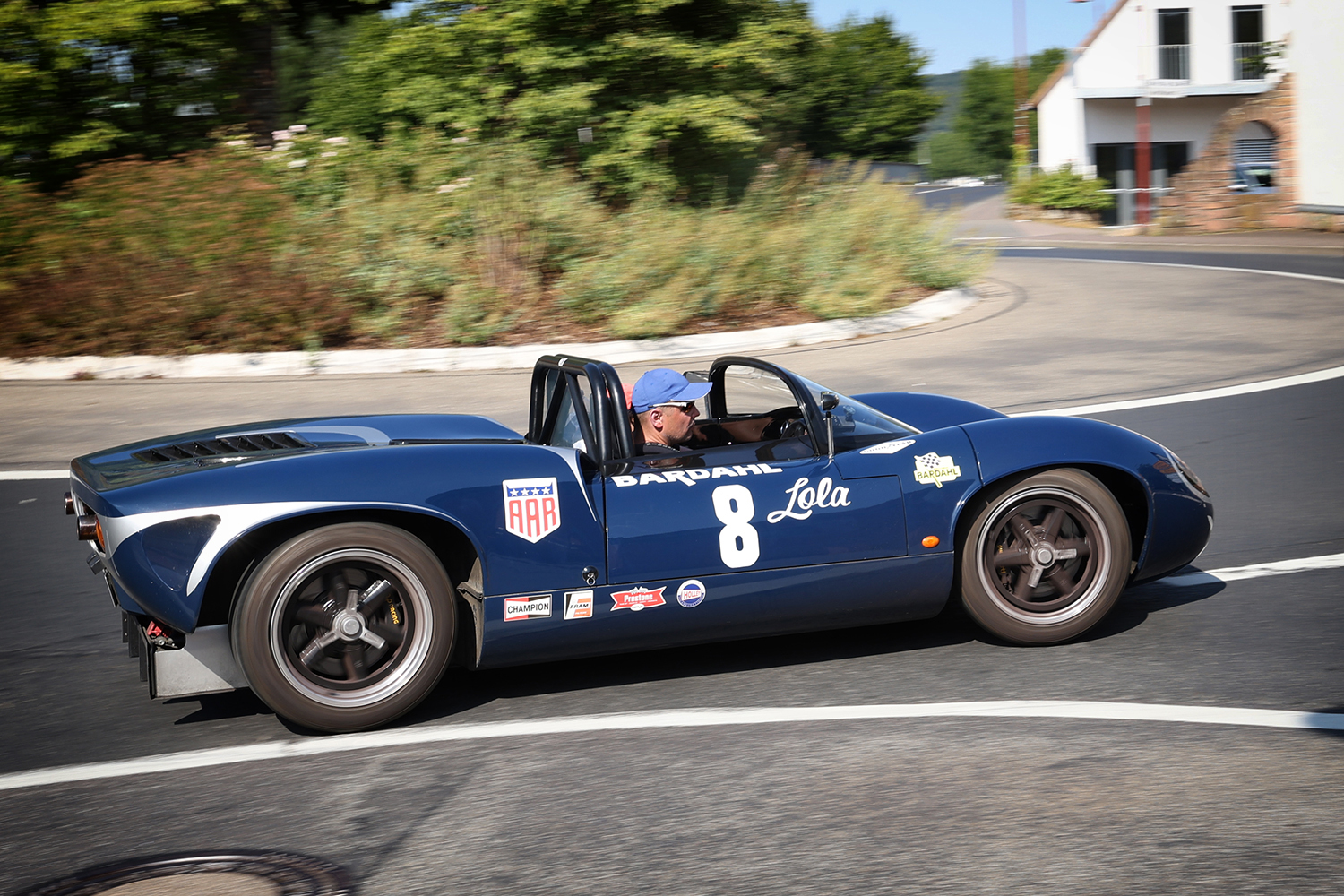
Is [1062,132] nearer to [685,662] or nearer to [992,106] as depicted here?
[685,662]

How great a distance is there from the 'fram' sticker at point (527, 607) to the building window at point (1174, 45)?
136ft

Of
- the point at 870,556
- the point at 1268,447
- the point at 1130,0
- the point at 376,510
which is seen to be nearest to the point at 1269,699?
the point at 870,556

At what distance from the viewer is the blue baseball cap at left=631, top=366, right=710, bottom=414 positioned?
189 inches

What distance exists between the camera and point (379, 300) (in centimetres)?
1350

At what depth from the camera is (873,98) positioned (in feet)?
201

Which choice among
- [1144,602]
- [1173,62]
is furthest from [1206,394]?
[1173,62]

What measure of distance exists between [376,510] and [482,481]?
353mm

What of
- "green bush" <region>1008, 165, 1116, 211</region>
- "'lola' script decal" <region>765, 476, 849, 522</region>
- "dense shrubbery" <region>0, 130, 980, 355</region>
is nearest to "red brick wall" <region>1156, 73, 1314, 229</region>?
"green bush" <region>1008, 165, 1116, 211</region>

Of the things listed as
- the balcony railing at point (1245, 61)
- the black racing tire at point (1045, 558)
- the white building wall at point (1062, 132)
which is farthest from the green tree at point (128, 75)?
Result: the balcony railing at point (1245, 61)

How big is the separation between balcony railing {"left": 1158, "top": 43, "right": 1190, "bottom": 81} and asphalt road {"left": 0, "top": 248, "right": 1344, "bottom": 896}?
38.7 meters

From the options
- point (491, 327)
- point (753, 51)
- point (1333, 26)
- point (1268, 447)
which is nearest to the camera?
point (1268, 447)

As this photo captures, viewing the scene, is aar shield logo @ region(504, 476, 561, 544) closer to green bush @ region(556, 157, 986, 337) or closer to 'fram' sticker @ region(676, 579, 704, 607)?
'fram' sticker @ region(676, 579, 704, 607)

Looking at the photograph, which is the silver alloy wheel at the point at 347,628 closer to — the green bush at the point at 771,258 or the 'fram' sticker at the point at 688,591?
the 'fram' sticker at the point at 688,591

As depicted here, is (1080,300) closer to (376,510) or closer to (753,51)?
(753,51)
